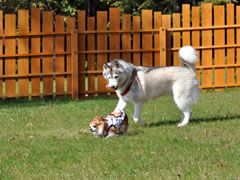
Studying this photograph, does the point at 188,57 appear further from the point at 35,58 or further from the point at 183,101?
the point at 35,58

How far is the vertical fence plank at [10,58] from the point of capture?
15.5 metres

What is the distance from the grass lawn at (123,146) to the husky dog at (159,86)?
1.08 ft

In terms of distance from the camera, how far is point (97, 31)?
16062 millimetres

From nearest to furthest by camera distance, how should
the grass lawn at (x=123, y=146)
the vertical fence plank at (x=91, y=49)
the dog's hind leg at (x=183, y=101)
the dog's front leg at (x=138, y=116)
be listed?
the grass lawn at (x=123, y=146), the dog's front leg at (x=138, y=116), the dog's hind leg at (x=183, y=101), the vertical fence plank at (x=91, y=49)

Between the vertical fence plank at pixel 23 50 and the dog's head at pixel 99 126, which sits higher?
the vertical fence plank at pixel 23 50

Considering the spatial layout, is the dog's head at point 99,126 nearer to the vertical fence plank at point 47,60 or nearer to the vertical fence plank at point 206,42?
the vertical fence plank at point 47,60

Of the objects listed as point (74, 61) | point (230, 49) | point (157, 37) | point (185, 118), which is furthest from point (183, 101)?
point (230, 49)

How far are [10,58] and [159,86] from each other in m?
5.64

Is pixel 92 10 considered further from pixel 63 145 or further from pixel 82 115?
pixel 63 145

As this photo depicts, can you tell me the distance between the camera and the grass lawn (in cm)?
723

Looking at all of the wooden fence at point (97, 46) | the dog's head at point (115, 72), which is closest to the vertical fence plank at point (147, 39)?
the wooden fence at point (97, 46)

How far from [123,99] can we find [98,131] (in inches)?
58.5

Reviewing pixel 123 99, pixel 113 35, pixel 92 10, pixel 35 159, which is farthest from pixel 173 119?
pixel 92 10

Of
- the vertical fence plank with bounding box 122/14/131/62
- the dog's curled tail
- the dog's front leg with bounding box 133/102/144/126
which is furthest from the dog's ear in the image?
the vertical fence plank with bounding box 122/14/131/62
